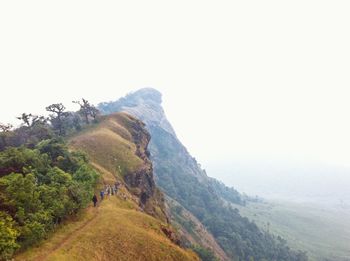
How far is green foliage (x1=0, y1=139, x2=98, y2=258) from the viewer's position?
3819cm

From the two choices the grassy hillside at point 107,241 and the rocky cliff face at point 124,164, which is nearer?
the grassy hillside at point 107,241

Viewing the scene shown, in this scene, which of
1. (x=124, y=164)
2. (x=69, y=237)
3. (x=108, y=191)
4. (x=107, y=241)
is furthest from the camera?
(x=124, y=164)

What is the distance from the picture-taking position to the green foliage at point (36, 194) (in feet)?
125

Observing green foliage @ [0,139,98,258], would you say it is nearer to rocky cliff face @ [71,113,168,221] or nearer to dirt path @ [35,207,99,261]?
dirt path @ [35,207,99,261]

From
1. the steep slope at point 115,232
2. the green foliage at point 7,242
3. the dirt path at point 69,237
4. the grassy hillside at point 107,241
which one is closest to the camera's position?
the green foliage at point 7,242

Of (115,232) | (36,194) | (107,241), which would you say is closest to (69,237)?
(107,241)

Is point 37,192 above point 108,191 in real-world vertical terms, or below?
below

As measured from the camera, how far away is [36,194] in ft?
139

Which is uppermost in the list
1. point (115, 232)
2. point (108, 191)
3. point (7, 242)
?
point (108, 191)

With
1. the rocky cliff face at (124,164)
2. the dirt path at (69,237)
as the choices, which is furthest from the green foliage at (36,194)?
the rocky cliff face at (124,164)

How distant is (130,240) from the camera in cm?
4441

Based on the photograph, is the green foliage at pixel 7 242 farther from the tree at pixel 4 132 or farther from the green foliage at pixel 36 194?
the tree at pixel 4 132

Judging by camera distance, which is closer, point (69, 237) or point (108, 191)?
point (69, 237)

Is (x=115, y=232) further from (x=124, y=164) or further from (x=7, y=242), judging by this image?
(x=124, y=164)
